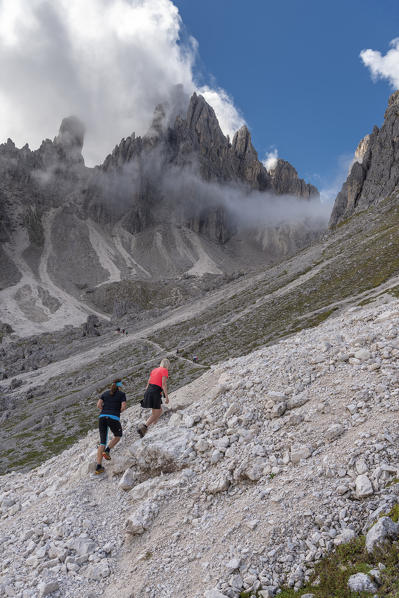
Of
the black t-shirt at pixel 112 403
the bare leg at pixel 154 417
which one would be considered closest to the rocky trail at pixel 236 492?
the bare leg at pixel 154 417

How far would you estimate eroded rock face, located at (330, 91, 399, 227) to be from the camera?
12862 cm

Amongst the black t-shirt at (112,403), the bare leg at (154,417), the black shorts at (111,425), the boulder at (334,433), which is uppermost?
the black t-shirt at (112,403)

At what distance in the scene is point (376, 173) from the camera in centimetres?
13438

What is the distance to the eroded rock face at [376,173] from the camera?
129 meters

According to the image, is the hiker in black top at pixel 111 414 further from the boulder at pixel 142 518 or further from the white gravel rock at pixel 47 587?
the white gravel rock at pixel 47 587

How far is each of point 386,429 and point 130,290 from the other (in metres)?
180

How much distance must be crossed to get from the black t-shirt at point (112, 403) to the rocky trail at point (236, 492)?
1.46 meters

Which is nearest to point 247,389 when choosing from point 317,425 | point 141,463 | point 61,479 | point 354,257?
point 317,425

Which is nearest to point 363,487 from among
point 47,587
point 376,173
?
point 47,587

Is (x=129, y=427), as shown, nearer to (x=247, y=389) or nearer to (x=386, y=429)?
(x=247, y=389)

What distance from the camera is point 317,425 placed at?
10211 mm

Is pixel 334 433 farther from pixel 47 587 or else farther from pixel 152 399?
pixel 47 587

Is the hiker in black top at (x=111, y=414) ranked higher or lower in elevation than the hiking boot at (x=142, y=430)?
higher

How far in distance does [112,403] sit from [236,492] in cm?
634
